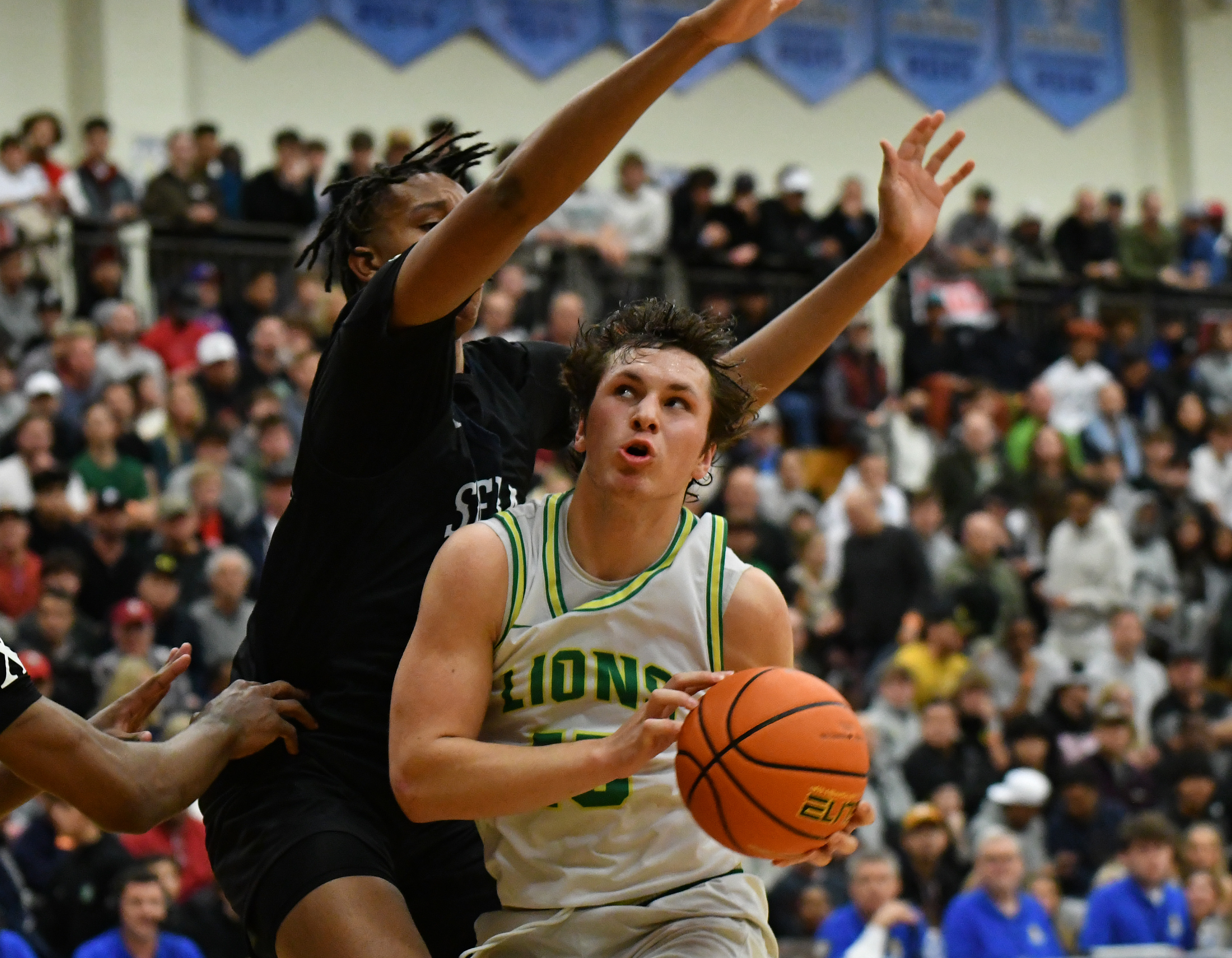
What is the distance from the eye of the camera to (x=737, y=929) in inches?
134

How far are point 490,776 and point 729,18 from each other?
1.45 metres

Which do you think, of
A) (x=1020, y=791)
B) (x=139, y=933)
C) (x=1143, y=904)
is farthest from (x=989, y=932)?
(x=139, y=933)

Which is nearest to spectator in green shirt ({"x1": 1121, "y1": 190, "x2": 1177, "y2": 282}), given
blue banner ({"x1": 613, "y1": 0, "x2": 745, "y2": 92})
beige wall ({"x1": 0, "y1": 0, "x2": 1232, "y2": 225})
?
beige wall ({"x1": 0, "y1": 0, "x2": 1232, "y2": 225})

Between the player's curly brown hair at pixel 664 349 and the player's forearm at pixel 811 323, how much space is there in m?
0.63

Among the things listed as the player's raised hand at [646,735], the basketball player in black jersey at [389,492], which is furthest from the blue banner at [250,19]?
the player's raised hand at [646,735]

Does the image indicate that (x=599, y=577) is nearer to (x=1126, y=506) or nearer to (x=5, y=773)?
(x=5, y=773)

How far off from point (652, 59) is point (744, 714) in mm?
1200

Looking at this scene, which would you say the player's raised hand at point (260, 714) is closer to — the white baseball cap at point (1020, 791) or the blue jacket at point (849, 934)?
the blue jacket at point (849, 934)

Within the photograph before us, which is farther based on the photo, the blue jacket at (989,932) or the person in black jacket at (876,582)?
the person in black jacket at (876,582)

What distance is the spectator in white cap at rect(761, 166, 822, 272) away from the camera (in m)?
16.5

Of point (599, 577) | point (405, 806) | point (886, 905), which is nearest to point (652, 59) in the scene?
point (599, 577)

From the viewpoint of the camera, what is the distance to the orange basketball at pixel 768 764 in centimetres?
314

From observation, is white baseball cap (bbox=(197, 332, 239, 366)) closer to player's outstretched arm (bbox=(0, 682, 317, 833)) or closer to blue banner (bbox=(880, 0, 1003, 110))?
player's outstretched arm (bbox=(0, 682, 317, 833))

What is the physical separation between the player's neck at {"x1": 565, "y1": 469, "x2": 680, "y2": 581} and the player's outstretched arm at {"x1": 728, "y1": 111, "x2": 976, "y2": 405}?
808 millimetres
